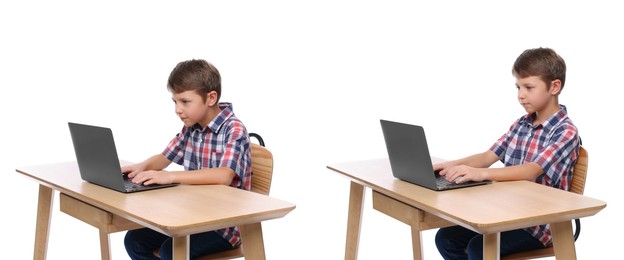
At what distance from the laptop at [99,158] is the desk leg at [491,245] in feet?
4.16

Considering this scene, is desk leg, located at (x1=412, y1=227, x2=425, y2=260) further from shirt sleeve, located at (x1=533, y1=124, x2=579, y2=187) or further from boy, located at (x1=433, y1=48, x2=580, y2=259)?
shirt sleeve, located at (x1=533, y1=124, x2=579, y2=187)

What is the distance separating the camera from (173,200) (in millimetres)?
3830

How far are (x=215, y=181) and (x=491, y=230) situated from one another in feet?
3.94

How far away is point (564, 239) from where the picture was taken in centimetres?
388

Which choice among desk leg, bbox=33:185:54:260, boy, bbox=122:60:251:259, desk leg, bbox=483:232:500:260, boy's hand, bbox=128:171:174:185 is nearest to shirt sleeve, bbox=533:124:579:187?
desk leg, bbox=483:232:500:260

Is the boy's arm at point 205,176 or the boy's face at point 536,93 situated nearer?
the boy's arm at point 205,176

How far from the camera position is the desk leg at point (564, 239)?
387 centimetres

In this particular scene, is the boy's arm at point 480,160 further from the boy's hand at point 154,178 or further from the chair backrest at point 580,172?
the boy's hand at point 154,178

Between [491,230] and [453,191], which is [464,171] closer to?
[453,191]

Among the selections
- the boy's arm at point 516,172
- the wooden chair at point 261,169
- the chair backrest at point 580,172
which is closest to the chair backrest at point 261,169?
the wooden chair at point 261,169

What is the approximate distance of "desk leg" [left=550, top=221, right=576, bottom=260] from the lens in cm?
387

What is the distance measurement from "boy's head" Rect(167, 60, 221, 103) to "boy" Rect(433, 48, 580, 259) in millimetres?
1012

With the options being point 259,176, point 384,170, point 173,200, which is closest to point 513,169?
point 384,170

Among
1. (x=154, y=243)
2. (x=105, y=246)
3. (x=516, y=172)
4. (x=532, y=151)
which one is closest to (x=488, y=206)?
(x=516, y=172)
